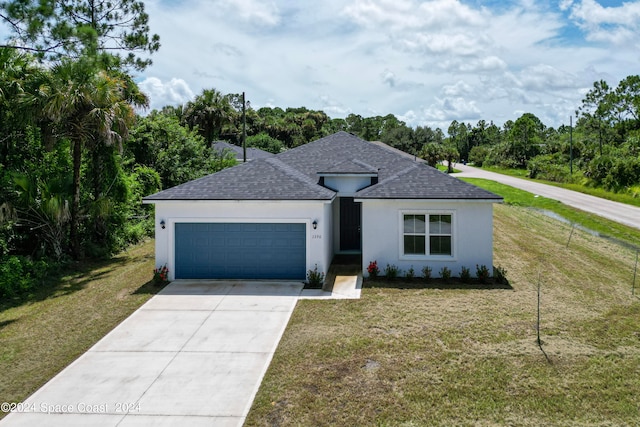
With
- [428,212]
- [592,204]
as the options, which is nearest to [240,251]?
[428,212]

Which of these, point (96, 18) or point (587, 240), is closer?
point (96, 18)

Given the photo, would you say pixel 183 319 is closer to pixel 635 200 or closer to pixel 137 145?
pixel 137 145

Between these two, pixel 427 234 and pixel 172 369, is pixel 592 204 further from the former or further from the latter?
pixel 172 369

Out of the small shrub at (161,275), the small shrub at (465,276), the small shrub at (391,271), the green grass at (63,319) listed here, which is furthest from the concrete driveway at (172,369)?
the small shrub at (465,276)

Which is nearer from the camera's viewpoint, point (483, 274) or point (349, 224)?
point (483, 274)

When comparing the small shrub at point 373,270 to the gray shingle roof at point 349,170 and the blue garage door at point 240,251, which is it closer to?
the blue garage door at point 240,251

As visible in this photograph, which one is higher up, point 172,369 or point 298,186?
point 298,186

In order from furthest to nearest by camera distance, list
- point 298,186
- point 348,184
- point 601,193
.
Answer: point 601,193 < point 348,184 < point 298,186

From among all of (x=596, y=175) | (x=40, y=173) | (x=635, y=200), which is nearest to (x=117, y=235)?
(x=40, y=173)
